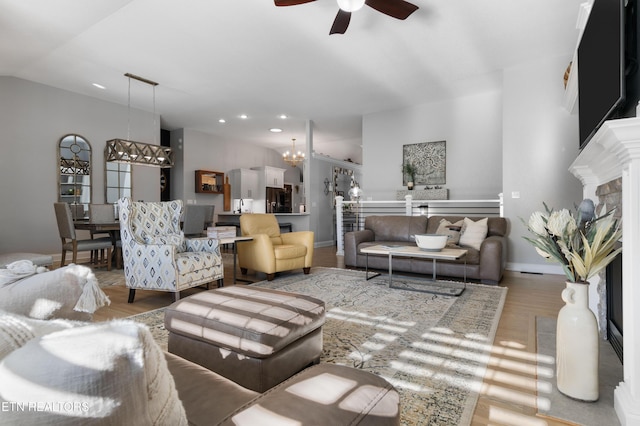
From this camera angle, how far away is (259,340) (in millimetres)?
1438

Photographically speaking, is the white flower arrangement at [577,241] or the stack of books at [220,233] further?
the stack of books at [220,233]

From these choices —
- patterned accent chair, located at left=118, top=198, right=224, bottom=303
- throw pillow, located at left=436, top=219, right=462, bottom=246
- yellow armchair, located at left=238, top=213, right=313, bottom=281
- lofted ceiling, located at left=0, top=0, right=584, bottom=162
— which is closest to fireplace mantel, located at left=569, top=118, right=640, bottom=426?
lofted ceiling, located at left=0, top=0, right=584, bottom=162

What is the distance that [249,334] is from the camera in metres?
1.47

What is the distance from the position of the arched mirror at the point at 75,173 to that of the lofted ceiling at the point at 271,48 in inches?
37.7

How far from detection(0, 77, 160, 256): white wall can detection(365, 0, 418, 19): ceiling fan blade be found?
558 centimetres

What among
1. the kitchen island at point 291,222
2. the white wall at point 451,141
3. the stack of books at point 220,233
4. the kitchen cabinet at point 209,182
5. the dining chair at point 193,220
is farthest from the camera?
the kitchen cabinet at point 209,182

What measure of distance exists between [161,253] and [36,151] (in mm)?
4205

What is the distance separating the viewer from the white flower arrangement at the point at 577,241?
1.51 meters

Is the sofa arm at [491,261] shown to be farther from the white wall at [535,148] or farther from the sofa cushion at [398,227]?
the white wall at [535,148]

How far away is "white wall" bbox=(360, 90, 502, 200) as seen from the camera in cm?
591

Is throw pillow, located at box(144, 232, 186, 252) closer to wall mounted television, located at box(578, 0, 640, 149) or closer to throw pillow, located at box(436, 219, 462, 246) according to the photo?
throw pillow, located at box(436, 219, 462, 246)

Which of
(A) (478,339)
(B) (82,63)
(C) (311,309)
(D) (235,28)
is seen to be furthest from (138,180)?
(A) (478,339)

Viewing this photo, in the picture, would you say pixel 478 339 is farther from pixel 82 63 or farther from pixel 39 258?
pixel 82 63

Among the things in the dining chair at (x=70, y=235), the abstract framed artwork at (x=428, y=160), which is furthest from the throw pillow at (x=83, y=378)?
the abstract framed artwork at (x=428, y=160)
